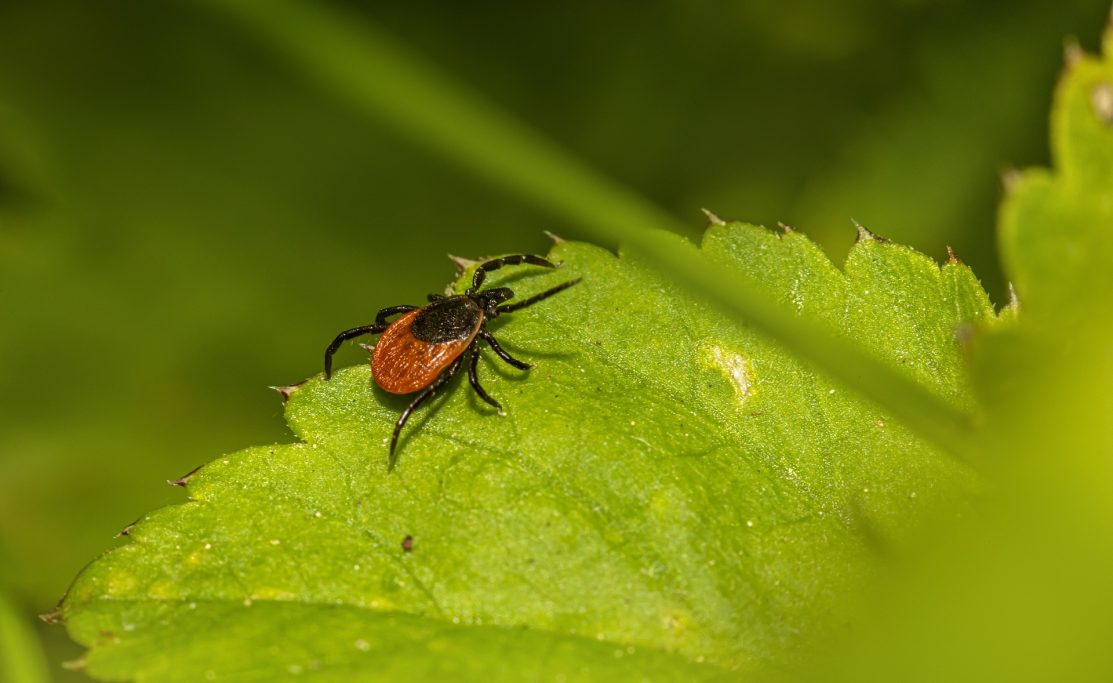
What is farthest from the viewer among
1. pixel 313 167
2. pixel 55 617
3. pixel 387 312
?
pixel 313 167

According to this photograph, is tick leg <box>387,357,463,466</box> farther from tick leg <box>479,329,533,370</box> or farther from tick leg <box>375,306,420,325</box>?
tick leg <box>375,306,420,325</box>

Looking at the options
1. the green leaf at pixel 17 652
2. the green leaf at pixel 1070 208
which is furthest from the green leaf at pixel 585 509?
the green leaf at pixel 17 652

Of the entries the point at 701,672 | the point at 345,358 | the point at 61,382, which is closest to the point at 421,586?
the point at 701,672

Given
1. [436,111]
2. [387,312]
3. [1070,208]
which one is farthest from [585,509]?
[436,111]

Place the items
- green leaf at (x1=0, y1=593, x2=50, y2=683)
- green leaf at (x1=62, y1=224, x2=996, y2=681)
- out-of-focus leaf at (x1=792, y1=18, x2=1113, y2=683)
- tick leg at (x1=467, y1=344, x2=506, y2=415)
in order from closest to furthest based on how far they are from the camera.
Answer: out-of-focus leaf at (x1=792, y1=18, x2=1113, y2=683), green leaf at (x1=62, y1=224, x2=996, y2=681), tick leg at (x1=467, y1=344, x2=506, y2=415), green leaf at (x1=0, y1=593, x2=50, y2=683)

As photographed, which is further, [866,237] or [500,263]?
[500,263]

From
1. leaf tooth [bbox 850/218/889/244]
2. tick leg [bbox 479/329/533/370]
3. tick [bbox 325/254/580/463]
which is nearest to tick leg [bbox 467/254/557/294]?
tick [bbox 325/254/580/463]

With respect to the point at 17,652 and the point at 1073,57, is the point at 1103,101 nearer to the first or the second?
the point at 1073,57
